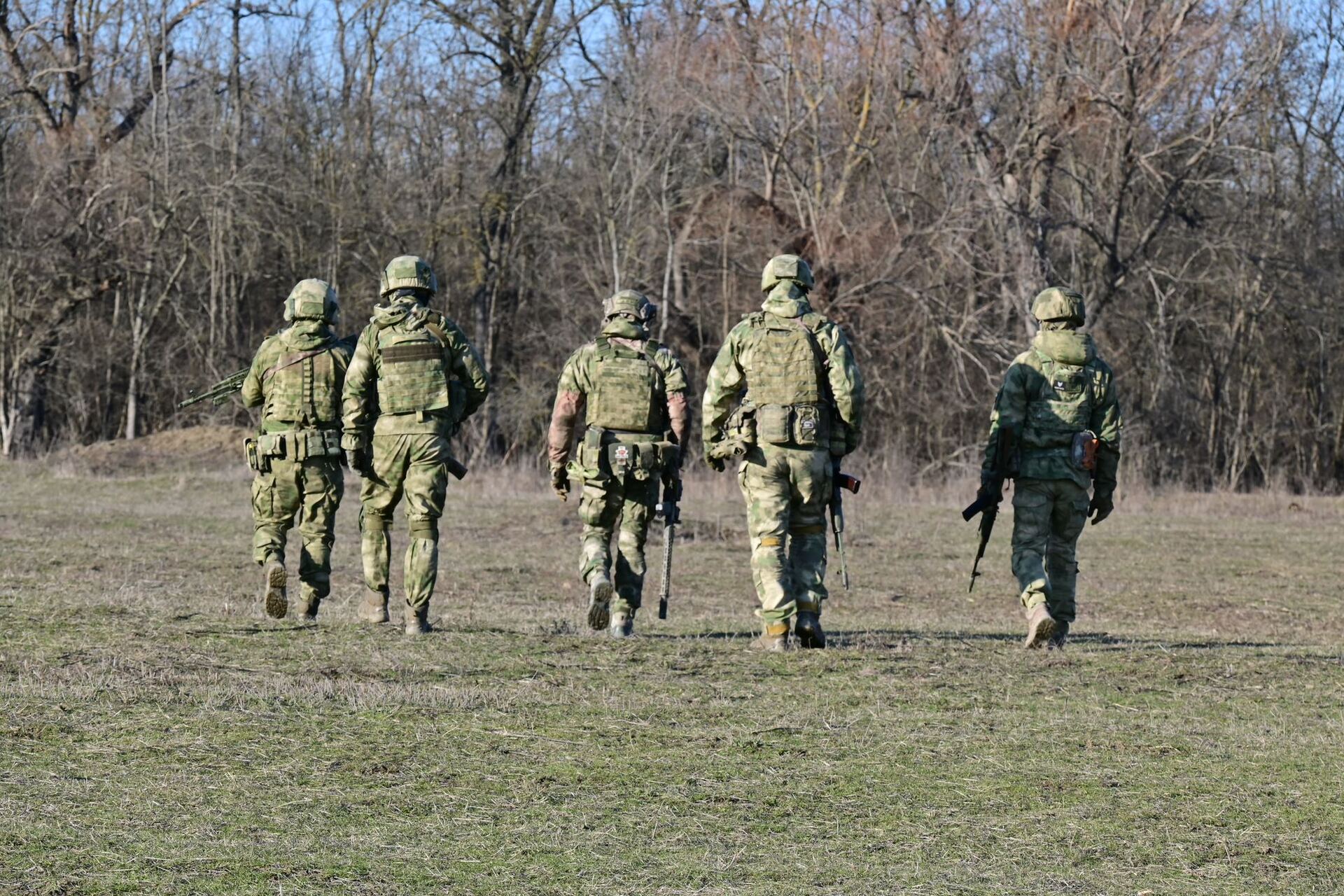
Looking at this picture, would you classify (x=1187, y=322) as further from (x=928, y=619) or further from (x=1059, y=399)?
(x=1059, y=399)

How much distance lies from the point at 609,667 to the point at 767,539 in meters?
1.10

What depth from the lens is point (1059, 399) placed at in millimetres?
10516

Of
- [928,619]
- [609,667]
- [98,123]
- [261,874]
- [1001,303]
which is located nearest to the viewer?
[261,874]

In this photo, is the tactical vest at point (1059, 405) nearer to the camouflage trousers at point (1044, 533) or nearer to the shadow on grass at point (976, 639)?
the camouflage trousers at point (1044, 533)

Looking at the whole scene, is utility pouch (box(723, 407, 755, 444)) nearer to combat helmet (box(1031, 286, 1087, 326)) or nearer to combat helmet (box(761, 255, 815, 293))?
combat helmet (box(761, 255, 815, 293))

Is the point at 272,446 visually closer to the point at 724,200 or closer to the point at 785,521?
the point at 785,521

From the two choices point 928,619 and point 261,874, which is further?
point 928,619

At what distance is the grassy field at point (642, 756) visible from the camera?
5.79 m

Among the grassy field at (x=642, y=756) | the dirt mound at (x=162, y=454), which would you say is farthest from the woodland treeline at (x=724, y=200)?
the grassy field at (x=642, y=756)

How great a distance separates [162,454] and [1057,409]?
1906 cm

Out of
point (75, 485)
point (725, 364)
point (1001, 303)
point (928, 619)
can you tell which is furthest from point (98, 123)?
point (725, 364)

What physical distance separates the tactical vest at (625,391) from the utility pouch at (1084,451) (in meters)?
2.35

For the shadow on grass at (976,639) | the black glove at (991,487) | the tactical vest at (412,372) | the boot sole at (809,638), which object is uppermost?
the tactical vest at (412,372)

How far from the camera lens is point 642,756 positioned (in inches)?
292
